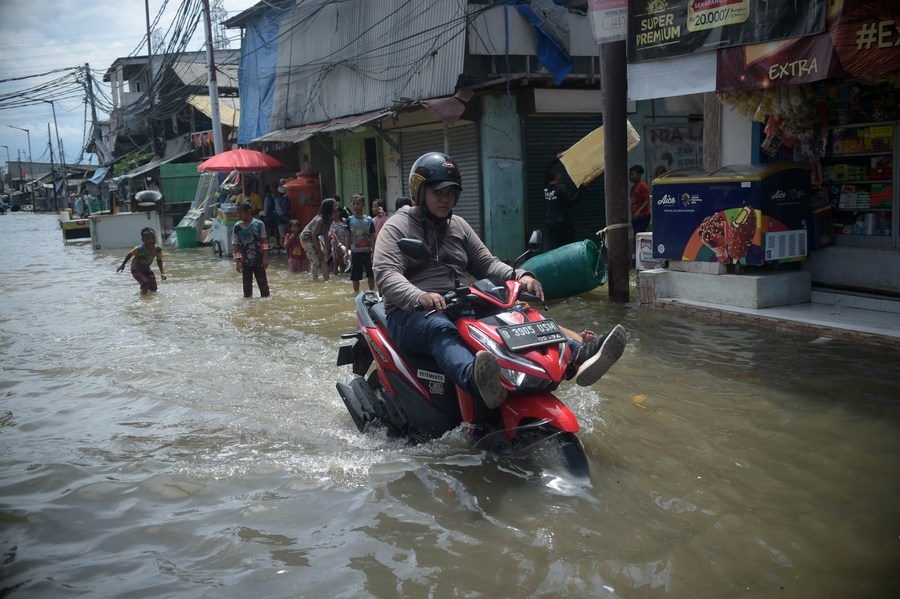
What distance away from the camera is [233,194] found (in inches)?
885

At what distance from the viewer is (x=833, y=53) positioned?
6840mm

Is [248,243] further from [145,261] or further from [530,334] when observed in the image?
[530,334]

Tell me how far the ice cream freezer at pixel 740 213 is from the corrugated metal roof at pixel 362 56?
6.60m

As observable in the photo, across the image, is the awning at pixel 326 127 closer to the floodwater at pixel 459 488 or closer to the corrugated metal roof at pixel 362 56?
the corrugated metal roof at pixel 362 56

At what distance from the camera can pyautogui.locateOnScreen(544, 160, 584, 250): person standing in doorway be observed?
40.1ft

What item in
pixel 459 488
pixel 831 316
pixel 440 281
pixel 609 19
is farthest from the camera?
pixel 609 19

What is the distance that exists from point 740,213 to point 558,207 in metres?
4.23

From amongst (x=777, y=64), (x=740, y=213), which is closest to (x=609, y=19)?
(x=777, y=64)

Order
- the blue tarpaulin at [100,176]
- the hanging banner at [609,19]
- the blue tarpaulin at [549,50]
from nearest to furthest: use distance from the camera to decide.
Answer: the hanging banner at [609,19]
the blue tarpaulin at [549,50]
the blue tarpaulin at [100,176]

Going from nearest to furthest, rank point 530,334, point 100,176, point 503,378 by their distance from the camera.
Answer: point 503,378, point 530,334, point 100,176

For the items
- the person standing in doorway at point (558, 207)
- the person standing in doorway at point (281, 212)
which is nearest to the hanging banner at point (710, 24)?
the person standing in doorway at point (558, 207)

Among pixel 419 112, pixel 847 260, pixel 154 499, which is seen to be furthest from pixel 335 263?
pixel 154 499

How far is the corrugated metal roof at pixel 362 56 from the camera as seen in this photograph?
14.8 metres

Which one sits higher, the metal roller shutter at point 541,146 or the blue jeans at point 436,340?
the metal roller shutter at point 541,146
